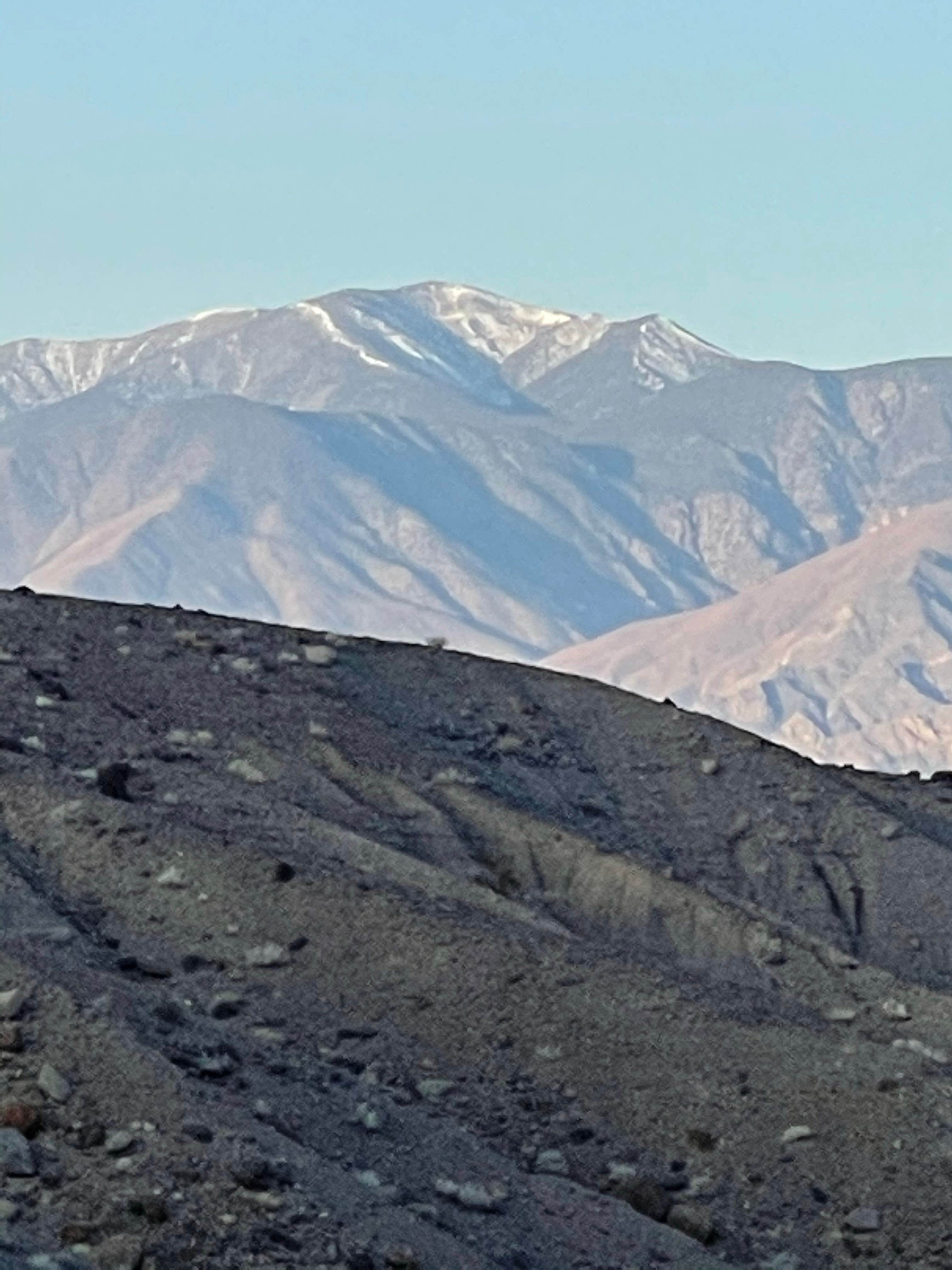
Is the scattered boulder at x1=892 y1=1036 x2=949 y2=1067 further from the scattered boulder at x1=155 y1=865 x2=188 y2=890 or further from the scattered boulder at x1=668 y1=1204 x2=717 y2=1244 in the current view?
the scattered boulder at x1=155 y1=865 x2=188 y2=890

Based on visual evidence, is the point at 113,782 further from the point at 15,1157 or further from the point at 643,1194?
the point at 15,1157

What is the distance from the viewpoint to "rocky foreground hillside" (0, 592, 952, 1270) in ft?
39.7

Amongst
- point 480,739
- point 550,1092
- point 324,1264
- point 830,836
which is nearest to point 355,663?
point 480,739

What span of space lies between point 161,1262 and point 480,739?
11330 millimetres

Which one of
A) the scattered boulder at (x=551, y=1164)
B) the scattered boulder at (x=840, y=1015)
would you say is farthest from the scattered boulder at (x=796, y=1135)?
the scattered boulder at (x=840, y=1015)

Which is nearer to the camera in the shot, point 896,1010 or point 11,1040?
point 11,1040

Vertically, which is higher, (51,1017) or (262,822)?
(51,1017)

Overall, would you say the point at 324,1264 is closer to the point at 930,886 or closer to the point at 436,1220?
the point at 436,1220

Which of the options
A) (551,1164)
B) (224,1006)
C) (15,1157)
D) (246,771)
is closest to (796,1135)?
(551,1164)

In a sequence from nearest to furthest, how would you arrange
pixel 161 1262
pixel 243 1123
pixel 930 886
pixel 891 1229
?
1. pixel 161 1262
2. pixel 243 1123
3. pixel 891 1229
4. pixel 930 886

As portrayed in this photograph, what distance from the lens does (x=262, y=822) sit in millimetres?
18031

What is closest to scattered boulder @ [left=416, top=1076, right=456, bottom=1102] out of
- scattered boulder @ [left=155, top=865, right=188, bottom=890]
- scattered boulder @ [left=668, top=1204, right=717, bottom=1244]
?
scattered boulder @ [left=668, top=1204, right=717, bottom=1244]

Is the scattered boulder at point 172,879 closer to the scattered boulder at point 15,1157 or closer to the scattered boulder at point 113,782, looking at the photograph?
the scattered boulder at point 113,782

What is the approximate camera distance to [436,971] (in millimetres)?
15922
